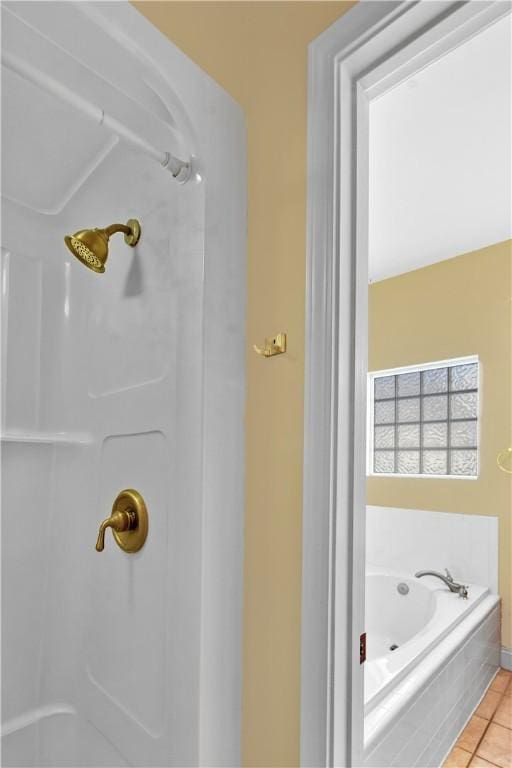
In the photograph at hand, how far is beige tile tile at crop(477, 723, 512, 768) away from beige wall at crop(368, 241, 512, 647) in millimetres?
769

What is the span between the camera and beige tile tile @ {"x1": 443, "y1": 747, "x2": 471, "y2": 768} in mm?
1900

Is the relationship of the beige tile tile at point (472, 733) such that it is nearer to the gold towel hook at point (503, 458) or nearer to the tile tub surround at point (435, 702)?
the tile tub surround at point (435, 702)

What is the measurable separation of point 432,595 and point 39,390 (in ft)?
7.84

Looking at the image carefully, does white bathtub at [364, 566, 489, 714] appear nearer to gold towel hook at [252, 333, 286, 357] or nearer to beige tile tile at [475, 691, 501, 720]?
beige tile tile at [475, 691, 501, 720]

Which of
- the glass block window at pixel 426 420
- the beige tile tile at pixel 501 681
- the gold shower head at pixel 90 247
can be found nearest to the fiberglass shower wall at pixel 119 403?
the gold shower head at pixel 90 247

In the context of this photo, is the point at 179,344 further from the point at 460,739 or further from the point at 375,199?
the point at 460,739

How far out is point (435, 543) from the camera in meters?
3.13

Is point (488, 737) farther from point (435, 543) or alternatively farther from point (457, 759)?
point (435, 543)

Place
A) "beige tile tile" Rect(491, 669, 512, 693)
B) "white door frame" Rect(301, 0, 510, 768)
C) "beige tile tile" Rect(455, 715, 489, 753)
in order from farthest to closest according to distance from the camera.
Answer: "beige tile tile" Rect(491, 669, 512, 693), "beige tile tile" Rect(455, 715, 489, 753), "white door frame" Rect(301, 0, 510, 768)

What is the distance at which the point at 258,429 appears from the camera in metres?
0.90

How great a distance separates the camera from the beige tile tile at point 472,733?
6.65 feet

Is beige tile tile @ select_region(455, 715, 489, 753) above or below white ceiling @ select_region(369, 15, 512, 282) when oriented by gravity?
below

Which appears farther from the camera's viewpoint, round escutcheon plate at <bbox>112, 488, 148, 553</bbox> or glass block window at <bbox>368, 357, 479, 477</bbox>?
glass block window at <bbox>368, 357, 479, 477</bbox>

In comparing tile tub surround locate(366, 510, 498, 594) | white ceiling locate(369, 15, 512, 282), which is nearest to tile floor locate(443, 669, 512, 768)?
tile tub surround locate(366, 510, 498, 594)
